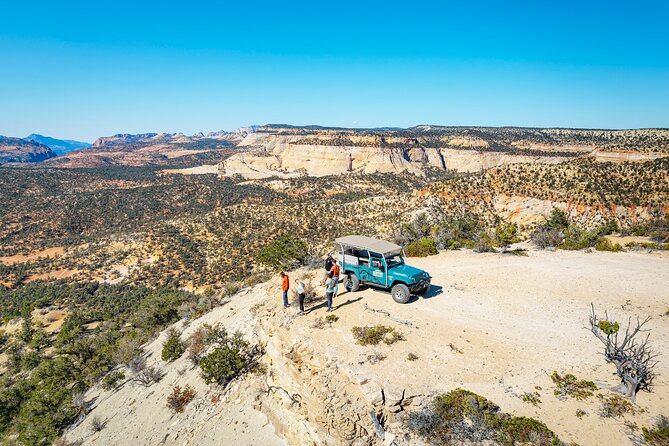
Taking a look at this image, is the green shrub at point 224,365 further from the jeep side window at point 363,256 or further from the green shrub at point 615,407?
the green shrub at point 615,407

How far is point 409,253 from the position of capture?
67.8 feet

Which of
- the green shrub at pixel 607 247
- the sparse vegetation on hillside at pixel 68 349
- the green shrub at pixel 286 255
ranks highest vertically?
the green shrub at pixel 607 247

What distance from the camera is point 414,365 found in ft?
30.2

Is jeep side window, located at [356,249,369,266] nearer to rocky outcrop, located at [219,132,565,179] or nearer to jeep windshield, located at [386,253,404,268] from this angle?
jeep windshield, located at [386,253,404,268]

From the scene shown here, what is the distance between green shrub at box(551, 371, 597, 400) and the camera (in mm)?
8148

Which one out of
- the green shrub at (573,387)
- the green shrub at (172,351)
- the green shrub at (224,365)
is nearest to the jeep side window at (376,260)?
the green shrub at (224,365)

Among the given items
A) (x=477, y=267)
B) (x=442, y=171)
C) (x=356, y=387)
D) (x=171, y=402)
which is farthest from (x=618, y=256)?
(x=442, y=171)

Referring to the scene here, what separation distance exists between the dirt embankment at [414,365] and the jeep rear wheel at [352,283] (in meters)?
0.29

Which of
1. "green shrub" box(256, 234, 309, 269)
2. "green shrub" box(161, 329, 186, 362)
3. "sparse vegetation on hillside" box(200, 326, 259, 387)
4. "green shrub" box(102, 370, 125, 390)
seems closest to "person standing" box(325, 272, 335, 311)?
"sparse vegetation on hillside" box(200, 326, 259, 387)

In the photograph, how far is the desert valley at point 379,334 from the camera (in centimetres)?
808

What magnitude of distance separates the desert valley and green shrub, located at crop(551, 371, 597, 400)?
5 cm

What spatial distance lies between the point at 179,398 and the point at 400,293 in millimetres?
9532

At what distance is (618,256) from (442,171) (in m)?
98.7

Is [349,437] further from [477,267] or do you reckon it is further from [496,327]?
[477,267]
